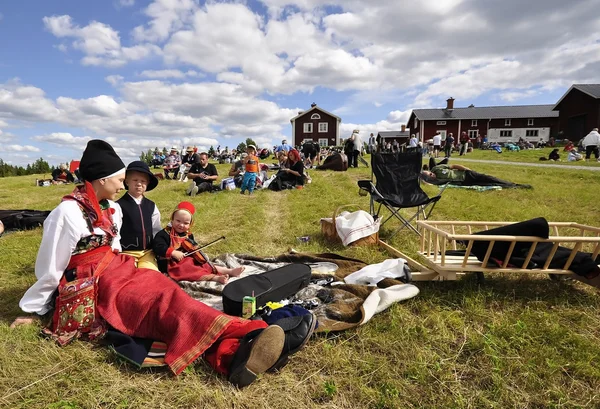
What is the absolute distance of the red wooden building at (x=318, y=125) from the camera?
46.8 m

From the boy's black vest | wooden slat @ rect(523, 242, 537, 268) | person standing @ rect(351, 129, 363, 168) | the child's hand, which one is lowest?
the child's hand

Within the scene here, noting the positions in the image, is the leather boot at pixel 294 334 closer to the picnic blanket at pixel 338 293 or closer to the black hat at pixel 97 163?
the picnic blanket at pixel 338 293

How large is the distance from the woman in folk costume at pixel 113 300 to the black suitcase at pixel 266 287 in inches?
17.4

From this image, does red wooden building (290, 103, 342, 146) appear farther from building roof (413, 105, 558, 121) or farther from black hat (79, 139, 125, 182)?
→ black hat (79, 139, 125, 182)

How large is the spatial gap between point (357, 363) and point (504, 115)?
161 feet

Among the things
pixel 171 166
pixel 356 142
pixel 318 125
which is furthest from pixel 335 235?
pixel 318 125

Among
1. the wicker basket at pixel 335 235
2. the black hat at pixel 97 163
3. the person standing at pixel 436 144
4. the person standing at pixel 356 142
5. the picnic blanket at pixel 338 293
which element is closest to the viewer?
the black hat at pixel 97 163

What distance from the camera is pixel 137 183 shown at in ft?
10.9

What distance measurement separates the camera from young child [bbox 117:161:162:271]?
129 inches

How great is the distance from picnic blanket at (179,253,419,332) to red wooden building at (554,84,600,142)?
3695 cm

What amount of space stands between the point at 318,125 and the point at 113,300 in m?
46.4

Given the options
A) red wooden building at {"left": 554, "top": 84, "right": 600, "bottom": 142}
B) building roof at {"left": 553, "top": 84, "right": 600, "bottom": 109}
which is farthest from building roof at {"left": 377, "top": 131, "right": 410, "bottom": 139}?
A: building roof at {"left": 553, "top": 84, "right": 600, "bottom": 109}

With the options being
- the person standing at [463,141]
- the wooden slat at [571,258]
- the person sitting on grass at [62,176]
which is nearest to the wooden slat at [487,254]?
the wooden slat at [571,258]

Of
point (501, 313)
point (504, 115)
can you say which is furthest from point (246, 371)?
point (504, 115)
